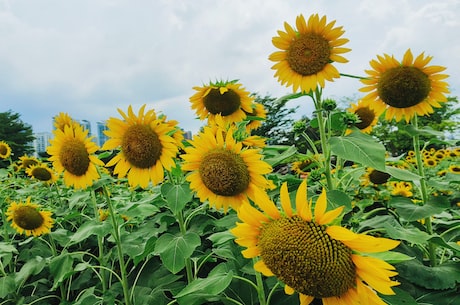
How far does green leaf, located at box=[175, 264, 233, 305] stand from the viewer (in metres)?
1.12

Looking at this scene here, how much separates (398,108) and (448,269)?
0.80 m

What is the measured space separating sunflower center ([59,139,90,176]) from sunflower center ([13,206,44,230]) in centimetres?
98

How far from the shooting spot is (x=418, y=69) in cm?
169

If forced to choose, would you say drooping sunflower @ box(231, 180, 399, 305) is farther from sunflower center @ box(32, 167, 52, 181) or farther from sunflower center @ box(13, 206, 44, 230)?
sunflower center @ box(32, 167, 52, 181)

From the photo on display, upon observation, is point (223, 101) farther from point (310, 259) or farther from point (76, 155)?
point (310, 259)

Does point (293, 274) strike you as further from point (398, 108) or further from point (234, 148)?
point (398, 108)

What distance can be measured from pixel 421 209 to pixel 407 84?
587mm

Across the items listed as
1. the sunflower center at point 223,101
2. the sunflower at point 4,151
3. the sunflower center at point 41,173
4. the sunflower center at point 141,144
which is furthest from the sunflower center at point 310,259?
the sunflower at point 4,151

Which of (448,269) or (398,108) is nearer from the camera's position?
(448,269)

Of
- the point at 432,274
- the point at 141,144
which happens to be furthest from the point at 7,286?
the point at 432,274

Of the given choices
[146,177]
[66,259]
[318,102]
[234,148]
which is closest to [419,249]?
[318,102]

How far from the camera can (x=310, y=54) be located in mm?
1654

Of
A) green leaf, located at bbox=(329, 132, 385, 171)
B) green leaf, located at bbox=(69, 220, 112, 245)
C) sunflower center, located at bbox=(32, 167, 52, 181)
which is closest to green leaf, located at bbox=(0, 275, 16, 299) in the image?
green leaf, located at bbox=(69, 220, 112, 245)

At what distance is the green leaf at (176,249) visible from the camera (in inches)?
53.6
